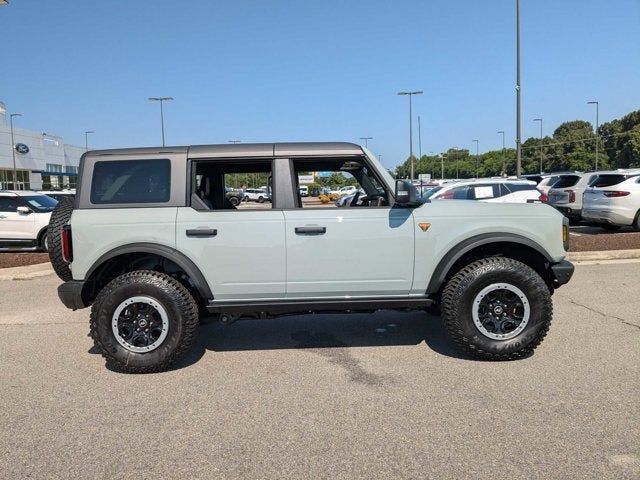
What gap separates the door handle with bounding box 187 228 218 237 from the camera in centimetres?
439

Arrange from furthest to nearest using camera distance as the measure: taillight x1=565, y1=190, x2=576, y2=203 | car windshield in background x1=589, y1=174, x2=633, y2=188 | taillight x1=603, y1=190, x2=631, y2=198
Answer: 1. taillight x1=565, y1=190, x2=576, y2=203
2. car windshield in background x1=589, y1=174, x2=633, y2=188
3. taillight x1=603, y1=190, x2=631, y2=198

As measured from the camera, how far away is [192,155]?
4.59 metres

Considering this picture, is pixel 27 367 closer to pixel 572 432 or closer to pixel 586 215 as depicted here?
pixel 572 432

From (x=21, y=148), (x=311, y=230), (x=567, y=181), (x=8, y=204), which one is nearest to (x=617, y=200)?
(x=567, y=181)

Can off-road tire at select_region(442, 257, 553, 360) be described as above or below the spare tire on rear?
below

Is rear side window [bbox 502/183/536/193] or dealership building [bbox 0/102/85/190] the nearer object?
rear side window [bbox 502/183/536/193]

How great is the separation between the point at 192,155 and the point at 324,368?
2.21 m

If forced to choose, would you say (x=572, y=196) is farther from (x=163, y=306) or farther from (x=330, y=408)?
(x=163, y=306)

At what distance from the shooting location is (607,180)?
12.6 metres

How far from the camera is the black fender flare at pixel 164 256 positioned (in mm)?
4395

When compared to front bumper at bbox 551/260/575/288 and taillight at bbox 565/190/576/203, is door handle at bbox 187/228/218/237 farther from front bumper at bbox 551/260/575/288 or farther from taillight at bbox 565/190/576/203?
taillight at bbox 565/190/576/203

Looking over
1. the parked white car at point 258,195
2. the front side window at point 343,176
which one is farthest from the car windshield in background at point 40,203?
the front side window at point 343,176

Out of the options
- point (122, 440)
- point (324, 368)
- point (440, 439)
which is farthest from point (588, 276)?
point (122, 440)

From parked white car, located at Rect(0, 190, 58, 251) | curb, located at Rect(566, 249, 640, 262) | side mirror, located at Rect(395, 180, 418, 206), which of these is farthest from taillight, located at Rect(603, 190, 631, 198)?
parked white car, located at Rect(0, 190, 58, 251)
